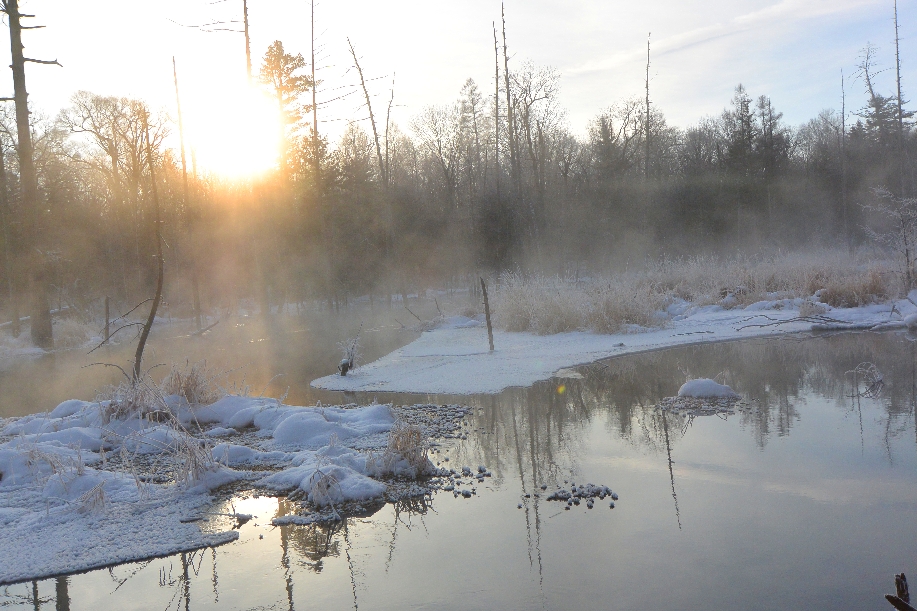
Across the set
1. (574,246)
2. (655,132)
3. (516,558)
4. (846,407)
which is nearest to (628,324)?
(846,407)

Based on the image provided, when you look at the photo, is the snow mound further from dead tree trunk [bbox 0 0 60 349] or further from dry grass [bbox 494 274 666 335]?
dead tree trunk [bbox 0 0 60 349]

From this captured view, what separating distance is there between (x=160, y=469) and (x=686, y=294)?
1674 centimetres

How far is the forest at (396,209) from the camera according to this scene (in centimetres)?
2656

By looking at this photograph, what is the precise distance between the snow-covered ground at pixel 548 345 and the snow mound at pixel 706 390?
8.08ft

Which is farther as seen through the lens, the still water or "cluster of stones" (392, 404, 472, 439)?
"cluster of stones" (392, 404, 472, 439)

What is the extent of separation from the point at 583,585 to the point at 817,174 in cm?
4190

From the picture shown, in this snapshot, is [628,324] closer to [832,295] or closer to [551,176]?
[832,295]

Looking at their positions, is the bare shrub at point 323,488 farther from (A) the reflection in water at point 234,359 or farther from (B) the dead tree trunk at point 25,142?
(B) the dead tree trunk at point 25,142

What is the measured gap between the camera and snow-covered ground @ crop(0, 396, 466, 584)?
4.86m

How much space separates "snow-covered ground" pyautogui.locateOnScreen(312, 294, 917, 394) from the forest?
27.0 ft

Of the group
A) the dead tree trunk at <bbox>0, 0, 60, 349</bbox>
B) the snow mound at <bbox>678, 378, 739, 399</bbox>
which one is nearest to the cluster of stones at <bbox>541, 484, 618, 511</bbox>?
the snow mound at <bbox>678, 378, 739, 399</bbox>

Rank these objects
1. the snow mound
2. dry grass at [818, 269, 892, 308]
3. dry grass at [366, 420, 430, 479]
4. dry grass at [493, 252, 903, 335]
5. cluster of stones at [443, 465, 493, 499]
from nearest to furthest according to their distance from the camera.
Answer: cluster of stones at [443, 465, 493, 499], dry grass at [366, 420, 430, 479], the snow mound, dry grass at [493, 252, 903, 335], dry grass at [818, 269, 892, 308]

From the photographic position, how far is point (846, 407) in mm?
7785

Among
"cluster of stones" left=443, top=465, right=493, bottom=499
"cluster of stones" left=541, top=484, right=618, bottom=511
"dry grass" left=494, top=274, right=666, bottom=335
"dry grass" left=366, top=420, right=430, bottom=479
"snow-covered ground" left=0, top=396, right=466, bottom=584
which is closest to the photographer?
"snow-covered ground" left=0, top=396, right=466, bottom=584
